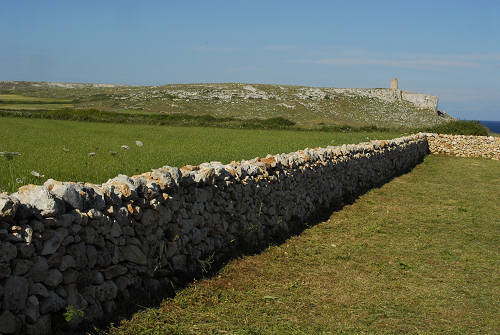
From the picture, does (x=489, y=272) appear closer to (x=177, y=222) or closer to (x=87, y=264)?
(x=177, y=222)

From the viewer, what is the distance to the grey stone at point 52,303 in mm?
4508

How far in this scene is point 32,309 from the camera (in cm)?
436

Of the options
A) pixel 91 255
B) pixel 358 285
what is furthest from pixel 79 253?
pixel 358 285

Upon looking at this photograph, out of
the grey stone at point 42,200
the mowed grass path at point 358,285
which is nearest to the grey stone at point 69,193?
the grey stone at point 42,200

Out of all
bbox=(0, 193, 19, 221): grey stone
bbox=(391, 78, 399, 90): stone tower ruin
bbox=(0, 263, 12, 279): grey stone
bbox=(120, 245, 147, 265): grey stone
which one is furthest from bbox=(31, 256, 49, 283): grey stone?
bbox=(391, 78, 399, 90): stone tower ruin

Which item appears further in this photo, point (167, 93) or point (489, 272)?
point (167, 93)

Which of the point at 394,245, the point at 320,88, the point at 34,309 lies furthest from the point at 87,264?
the point at 320,88

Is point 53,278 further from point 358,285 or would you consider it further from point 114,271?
point 358,285

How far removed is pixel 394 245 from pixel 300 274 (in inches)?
116

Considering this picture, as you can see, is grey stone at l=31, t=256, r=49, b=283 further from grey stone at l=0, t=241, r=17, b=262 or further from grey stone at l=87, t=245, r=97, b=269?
grey stone at l=87, t=245, r=97, b=269

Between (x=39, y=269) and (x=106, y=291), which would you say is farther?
(x=106, y=291)

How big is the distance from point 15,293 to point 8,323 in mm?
251

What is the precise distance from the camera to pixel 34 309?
438cm

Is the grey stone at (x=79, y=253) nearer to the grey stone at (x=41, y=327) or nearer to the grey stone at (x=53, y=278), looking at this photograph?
the grey stone at (x=53, y=278)
